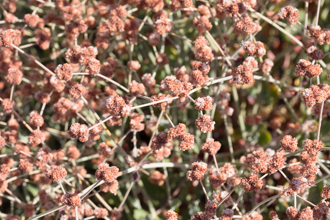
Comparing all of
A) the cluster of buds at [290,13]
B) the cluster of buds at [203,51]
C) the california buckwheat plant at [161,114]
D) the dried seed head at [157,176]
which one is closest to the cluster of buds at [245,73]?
the california buckwheat plant at [161,114]

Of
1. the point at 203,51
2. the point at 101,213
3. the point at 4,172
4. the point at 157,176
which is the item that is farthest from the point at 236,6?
the point at 4,172

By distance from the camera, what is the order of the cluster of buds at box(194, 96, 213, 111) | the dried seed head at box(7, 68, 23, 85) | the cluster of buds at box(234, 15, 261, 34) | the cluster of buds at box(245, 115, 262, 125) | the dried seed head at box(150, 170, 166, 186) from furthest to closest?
the cluster of buds at box(245, 115, 262, 125), the dried seed head at box(150, 170, 166, 186), the dried seed head at box(7, 68, 23, 85), the cluster of buds at box(234, 15, 261, 34), the cluster of buds at box(194, 96, 213, 111)

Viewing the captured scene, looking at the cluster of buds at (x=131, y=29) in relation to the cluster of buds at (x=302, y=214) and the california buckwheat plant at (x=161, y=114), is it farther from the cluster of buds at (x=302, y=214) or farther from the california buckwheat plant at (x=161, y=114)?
the cluster of buds at (x=302, y=214)

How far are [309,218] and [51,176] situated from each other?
78 centimetres

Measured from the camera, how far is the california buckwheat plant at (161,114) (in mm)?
1192

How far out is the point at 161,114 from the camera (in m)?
1.29

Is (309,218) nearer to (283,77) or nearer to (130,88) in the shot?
(130,88)

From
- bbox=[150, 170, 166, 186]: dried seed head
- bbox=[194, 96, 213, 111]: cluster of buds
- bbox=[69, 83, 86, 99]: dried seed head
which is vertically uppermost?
bbox=[194, 96, 213, 111]: cluster of buds

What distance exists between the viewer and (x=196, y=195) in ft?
5.58

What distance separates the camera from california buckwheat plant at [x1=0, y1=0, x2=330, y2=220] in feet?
3.91

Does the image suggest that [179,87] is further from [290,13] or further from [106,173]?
[290,13]

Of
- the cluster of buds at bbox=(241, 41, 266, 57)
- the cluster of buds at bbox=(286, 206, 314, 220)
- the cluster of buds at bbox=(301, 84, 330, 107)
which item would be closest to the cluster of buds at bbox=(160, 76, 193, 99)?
the cluster of buds at bbox=(241, 41, 266, 57)

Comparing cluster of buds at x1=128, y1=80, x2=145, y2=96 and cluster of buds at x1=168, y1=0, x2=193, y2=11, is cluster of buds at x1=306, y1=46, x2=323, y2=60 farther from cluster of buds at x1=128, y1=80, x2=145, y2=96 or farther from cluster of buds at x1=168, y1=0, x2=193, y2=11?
cluster of buds at x1=128, y1=80, x2=145, y2=96

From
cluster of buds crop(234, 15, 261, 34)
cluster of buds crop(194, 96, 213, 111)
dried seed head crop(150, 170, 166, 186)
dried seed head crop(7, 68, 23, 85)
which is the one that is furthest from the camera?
dried seed head crop(150, 170, 166, 186)
